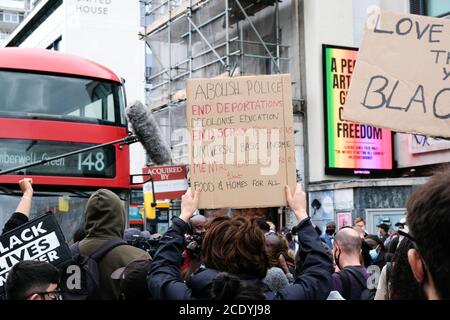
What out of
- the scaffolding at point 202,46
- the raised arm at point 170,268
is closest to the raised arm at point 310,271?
the raised arm at point 170,268

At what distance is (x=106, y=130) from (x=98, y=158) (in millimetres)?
580

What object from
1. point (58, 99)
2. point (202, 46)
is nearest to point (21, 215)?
point (58, 99)

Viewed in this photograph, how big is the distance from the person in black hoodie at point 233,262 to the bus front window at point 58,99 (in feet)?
21.5

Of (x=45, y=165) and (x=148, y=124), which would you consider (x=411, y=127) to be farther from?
(x=45, y=165)

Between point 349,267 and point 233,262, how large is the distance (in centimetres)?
183

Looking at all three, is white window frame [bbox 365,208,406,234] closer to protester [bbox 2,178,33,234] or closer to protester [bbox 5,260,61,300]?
protester [bbox 2,178,33,234]

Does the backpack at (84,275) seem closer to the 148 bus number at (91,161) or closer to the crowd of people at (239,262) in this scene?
the crowd of people at (239,262)

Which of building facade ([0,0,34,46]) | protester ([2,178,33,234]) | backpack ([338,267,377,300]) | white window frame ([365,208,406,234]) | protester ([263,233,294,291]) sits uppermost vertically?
building facade ([0,0,34,46])

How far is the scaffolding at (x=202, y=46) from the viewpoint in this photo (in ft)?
70.8

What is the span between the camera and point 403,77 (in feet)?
13.6

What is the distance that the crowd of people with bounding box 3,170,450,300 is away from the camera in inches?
65.8

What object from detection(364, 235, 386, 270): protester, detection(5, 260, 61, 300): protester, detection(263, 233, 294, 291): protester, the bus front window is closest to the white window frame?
detection(364, 235, 386, 270): protester

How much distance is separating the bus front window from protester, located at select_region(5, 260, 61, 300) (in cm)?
642
